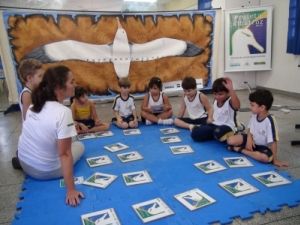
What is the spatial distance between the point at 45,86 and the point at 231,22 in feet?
16.8

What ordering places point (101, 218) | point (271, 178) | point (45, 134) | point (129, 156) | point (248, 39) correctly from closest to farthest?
point (101, 218), point (45, 134), point (271, 178), point (129, 156), point (248, 39)

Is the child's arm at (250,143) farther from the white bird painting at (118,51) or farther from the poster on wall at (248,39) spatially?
the poster on wall at (248,39)

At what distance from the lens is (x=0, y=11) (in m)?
4.69

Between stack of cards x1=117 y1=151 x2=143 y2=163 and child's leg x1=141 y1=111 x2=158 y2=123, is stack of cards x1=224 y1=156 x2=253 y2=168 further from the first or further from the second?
child's leg x1=141 y1=111 x2=158 y2=123

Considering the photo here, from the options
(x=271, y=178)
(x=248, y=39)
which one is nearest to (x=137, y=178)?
(x=271, y=178)

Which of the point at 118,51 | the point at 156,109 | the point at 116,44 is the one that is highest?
the point at 116,44

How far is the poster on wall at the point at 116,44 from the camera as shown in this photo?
499 centimetres

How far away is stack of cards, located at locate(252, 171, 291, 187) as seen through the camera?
2139 millimetres

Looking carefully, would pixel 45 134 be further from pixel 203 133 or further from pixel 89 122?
pixel 203 133

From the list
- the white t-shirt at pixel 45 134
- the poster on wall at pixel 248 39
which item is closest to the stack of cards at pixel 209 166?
the white t-shirt at pixel 45 134

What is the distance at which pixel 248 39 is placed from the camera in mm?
5992

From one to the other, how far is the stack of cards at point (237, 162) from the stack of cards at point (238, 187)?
11.1 inches

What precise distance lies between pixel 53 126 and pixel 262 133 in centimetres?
187

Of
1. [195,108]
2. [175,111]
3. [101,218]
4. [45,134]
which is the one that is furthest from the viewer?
[175,111]
